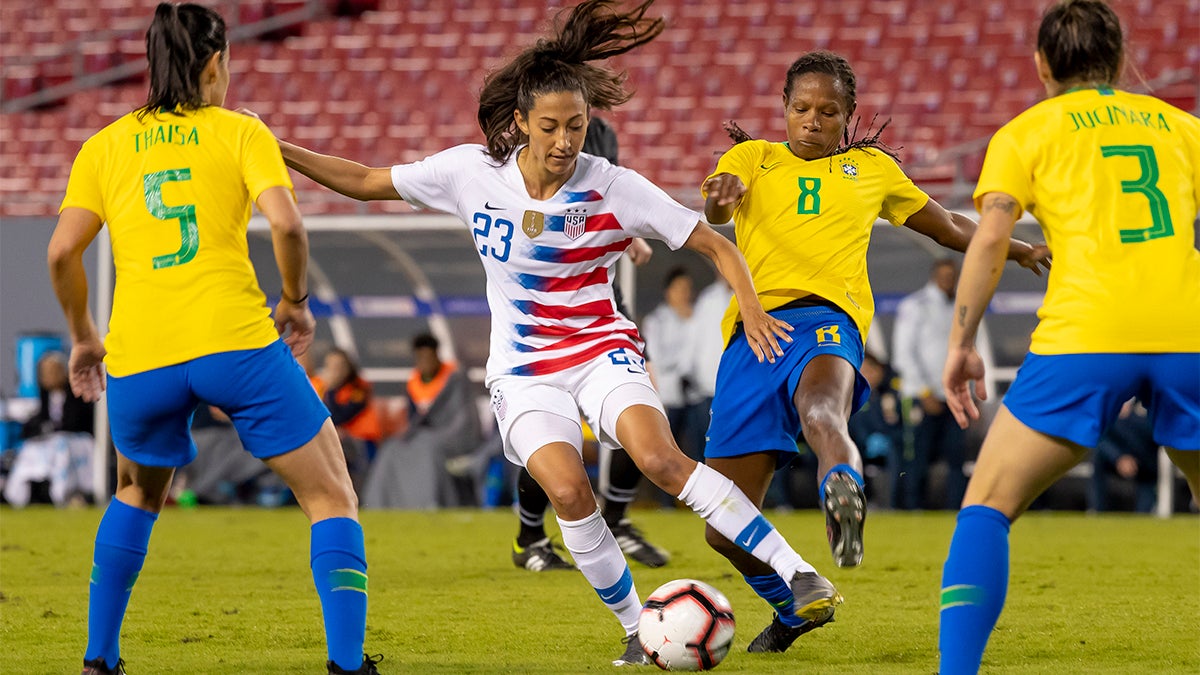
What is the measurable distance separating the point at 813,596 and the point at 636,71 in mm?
14129

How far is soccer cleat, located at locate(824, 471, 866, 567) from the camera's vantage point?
4.51 m

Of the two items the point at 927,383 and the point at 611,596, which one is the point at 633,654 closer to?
the point at 611,596

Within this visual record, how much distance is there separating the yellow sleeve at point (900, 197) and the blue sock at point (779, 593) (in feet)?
4.45

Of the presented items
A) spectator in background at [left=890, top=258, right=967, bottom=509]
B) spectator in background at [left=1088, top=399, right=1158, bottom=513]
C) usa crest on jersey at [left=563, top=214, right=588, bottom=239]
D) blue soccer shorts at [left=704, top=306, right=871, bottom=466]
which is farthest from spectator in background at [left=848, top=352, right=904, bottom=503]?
usa crest on jersey at [left=563, top=214, right=588, bottom=239]

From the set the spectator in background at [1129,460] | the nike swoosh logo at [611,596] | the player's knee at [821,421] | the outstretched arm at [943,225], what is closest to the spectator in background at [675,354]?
the spectator in background at [1129,460]

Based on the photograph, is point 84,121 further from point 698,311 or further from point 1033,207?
point 1033,207

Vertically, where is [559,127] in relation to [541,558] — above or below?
above

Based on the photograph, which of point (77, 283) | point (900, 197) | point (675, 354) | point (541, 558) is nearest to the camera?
point (77, 283)

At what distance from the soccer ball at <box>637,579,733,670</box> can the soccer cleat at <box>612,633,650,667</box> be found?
59mm

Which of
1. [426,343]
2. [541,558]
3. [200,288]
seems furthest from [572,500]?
[426,343]

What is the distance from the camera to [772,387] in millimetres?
5152

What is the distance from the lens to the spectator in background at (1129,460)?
476 inches

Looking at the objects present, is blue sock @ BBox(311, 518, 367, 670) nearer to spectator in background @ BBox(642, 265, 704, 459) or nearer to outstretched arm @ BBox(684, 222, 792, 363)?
outstretched arm @ BBox(684, 222, 792, 363)

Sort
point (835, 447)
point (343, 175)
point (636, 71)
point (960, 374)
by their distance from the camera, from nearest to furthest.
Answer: point (960, 374) < point (835, 447) < point (343, 175) < point (636, 71)
